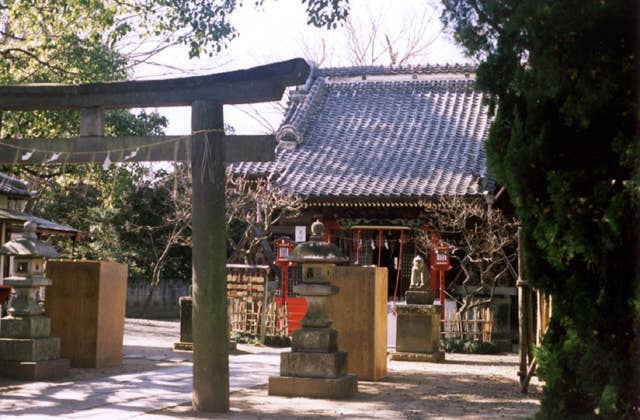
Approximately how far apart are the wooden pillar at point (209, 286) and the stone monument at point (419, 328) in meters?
6.74

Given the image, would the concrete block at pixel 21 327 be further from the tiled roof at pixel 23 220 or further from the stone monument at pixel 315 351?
the tiled roof at pixel 23 220

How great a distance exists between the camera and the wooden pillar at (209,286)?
7668 millimetres

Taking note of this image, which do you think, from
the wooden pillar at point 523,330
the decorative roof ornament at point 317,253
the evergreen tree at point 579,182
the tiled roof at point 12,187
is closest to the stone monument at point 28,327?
the decorative roof ornament at point 317,253

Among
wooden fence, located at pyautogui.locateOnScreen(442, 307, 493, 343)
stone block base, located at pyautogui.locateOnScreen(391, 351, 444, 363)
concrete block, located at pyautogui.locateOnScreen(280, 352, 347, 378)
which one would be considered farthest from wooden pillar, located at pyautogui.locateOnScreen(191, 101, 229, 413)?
wooden fence, located at pyautogui.locateOnScreen(442, 307, 493, 343)

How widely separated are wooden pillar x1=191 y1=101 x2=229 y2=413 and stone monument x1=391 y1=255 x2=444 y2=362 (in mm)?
6743

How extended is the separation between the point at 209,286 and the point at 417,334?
7.12 meters

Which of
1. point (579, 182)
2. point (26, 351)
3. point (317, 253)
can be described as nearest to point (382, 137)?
point (317, 253)

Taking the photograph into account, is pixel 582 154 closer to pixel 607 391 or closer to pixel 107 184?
pixel 607 391

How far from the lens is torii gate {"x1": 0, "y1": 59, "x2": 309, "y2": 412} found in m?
7.68

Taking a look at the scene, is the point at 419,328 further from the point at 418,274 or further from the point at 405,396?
the point at 405,396

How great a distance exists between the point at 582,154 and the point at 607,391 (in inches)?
62.0

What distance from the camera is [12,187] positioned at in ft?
56.9

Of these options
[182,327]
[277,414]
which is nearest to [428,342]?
[182,327]

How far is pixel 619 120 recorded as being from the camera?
5.02m
